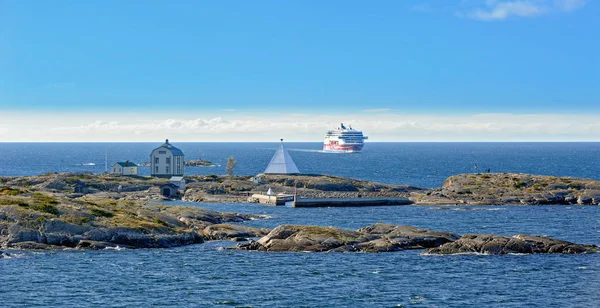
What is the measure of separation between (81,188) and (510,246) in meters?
87.8

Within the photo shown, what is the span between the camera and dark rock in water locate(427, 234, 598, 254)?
249ft

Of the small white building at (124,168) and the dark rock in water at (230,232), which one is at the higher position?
the small white building at (124,168)

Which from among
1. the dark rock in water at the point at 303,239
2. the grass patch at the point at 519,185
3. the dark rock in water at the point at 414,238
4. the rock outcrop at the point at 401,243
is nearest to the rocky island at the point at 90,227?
the dark rock in water at the point at 303,239

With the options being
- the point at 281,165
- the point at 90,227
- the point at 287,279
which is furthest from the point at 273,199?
the point at 287,279

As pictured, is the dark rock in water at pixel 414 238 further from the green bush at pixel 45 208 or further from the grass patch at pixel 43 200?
the grass patch at pixel 43 200

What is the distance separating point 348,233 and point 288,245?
22.9ft

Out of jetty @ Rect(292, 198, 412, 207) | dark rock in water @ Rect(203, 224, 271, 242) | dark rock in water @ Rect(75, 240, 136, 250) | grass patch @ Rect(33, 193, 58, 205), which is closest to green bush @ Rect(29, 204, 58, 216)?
grass patch @ Rect(33, 193, 58, 205)

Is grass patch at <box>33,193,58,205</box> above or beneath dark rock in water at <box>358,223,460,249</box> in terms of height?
above

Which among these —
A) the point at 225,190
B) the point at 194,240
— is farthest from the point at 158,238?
the point at 225,190

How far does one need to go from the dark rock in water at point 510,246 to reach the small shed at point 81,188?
3214 inches

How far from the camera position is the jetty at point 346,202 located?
132625mm

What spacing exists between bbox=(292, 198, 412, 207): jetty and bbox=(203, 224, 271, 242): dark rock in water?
43.1 metres

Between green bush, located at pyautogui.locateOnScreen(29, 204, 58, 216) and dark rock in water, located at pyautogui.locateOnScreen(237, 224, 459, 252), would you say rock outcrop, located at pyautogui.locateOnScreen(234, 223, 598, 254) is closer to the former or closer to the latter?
dark rock in water, located at pyautogui.locateOnScreen(237, 224, 459, 252)

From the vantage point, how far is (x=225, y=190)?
148625 millimetres
